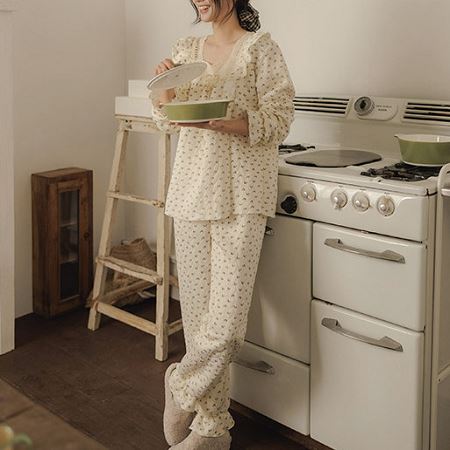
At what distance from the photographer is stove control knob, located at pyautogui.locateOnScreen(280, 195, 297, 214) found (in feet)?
7.06

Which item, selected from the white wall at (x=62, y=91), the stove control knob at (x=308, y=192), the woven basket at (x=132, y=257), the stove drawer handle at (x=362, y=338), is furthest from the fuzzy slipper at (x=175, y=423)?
the white wall at (x=62, y=91)

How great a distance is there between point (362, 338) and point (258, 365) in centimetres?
45

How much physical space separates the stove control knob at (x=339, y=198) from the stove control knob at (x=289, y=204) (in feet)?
0.49

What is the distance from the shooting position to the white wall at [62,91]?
320cm

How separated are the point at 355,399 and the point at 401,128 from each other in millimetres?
917

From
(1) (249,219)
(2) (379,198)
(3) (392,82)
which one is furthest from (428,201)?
(3) (392,82)

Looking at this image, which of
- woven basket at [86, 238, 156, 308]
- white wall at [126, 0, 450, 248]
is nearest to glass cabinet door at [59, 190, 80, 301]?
woven basket at [86, 238, 156, 308]

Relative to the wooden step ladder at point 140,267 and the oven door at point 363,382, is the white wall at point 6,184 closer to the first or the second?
the wooden step ladder at point 140,267

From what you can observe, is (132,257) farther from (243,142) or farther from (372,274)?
(372,274)

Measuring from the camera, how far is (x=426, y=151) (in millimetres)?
2100

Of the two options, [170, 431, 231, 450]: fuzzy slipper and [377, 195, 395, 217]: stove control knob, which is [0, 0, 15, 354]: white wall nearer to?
[170, 431, 231, 450]: fuzzy slipper

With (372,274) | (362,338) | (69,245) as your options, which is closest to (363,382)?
(362,338)

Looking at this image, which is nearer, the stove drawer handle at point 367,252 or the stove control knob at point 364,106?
the stove drawer handle at point 367,252

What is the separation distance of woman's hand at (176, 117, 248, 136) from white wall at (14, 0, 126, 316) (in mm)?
1451
